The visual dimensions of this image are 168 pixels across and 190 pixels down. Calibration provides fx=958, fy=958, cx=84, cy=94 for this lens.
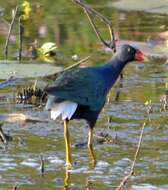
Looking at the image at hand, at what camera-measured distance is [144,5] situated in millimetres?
13398

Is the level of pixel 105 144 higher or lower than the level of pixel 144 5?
higher

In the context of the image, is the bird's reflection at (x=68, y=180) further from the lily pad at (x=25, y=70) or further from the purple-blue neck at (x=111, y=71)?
the lily pad at (x=25, y=70)

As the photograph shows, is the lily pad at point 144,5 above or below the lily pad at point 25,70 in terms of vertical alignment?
below

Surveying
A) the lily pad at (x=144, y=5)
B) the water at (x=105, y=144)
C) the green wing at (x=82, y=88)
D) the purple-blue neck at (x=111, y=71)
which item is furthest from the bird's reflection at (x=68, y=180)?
the lily pad at (x=144, y=5)

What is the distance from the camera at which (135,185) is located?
18.6 ft

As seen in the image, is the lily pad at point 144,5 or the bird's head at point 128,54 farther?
the lily pad at point 144,5

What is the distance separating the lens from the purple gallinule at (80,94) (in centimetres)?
610

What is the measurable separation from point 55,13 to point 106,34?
6.49 feet

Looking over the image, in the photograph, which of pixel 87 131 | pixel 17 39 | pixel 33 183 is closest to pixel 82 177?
pixel 33 183

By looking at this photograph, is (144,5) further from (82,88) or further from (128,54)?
(82,88)

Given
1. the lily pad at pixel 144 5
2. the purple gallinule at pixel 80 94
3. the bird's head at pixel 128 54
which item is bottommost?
the lily pad at pixel 144 5

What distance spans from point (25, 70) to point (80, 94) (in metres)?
2.62

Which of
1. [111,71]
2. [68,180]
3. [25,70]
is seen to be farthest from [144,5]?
[68,180]

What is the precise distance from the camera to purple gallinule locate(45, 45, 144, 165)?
6.10 meters
